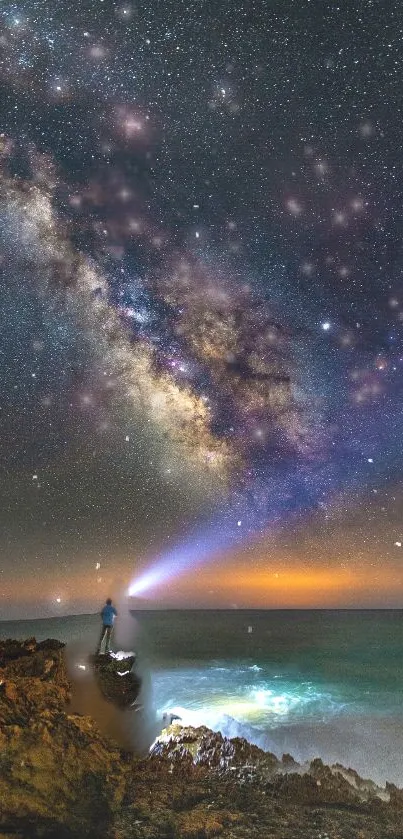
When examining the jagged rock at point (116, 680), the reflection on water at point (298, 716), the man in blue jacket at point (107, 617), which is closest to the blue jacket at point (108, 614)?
the man in blue jacket at point (107, 617)

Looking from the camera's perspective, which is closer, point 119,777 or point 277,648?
point 119,777

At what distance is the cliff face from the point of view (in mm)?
7215

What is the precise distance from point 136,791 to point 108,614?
865 cm

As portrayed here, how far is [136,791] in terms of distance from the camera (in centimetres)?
885

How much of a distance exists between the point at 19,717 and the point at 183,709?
707 inches

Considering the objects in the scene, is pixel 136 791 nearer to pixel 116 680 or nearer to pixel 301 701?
pixel 116 680

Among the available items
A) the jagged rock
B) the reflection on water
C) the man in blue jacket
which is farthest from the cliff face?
the man in blue jacket

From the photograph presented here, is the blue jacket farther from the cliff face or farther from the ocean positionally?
the cliff face

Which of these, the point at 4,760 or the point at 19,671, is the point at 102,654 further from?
the point at 4,760

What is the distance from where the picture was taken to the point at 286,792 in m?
10.0

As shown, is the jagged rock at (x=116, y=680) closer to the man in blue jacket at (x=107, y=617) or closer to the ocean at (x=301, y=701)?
the man in blue jacket at (x=107, y=617)

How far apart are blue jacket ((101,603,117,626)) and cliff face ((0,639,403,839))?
5230 mm

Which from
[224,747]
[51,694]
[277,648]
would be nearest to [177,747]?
[224,747]

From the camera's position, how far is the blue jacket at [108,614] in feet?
56.2
